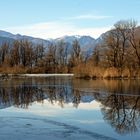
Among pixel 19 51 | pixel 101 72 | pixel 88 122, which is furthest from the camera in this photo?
pixel 19 51

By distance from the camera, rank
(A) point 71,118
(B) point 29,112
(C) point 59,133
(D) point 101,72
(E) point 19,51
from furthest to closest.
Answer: (E) point 19,51 → (D) point 101,72 → (B) point 29,112 → (A) point 71,118 → (C) point 59,133

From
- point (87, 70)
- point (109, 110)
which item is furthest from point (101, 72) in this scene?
point (109, 110)

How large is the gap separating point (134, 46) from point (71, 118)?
56411 mm

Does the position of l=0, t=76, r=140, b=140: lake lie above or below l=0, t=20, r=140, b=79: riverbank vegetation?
below

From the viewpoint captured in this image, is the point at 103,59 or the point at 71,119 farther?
the point at 103,59

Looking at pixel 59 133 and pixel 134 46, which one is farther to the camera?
pixel 134 46

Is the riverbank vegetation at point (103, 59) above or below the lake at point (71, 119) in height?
above

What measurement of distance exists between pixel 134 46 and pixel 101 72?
1478cm

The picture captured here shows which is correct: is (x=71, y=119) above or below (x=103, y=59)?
below

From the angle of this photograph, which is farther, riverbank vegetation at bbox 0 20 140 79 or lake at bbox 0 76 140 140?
riverbank vegetation at bbox 0 20 140 79

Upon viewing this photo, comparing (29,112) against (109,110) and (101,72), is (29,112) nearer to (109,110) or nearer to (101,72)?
(109,110)

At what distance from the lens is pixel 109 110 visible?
2175cm

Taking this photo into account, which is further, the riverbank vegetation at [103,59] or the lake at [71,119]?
the riverbank vegetation at [103,59]

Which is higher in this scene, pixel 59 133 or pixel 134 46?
pixel 134 46
